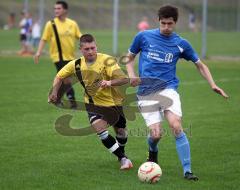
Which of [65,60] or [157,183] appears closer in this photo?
[157,183]

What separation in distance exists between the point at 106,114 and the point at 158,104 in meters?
0.88

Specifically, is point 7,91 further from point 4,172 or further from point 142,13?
point 142,13

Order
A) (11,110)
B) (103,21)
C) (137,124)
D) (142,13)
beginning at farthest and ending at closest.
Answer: (103,21), (142,13), (11,110), (137,124)

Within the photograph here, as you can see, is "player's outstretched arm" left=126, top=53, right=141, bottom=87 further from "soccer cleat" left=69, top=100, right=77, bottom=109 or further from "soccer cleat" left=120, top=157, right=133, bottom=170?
"soccer cleat" left=69, top=100, right=77, bottom=109

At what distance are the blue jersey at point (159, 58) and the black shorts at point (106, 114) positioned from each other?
0.65 m

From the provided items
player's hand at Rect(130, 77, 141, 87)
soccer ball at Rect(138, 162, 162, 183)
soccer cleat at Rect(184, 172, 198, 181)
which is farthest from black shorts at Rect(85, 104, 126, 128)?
soccer cleat at Rect(184, 172, 198, 181)

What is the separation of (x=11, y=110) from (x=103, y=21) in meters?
39.4

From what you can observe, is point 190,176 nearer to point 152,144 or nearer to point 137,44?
point 152,144

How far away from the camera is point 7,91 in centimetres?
1659

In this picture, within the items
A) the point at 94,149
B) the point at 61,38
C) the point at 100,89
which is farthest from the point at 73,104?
the point at 100,89

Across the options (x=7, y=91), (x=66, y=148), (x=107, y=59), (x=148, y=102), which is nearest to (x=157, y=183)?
(x=148, y=102)

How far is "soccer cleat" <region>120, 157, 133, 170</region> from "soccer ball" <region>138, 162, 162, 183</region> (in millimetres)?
748

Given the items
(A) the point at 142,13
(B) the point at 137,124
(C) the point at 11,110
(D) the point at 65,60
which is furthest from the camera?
(A) the point at 142,13

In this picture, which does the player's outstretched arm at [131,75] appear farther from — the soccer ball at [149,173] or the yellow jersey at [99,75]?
the soccer ball at [149,173]
